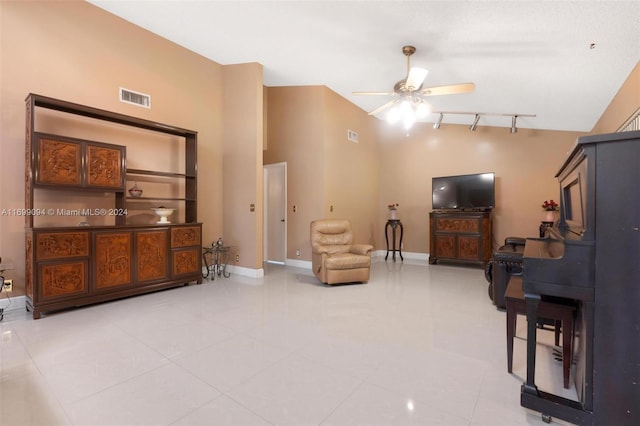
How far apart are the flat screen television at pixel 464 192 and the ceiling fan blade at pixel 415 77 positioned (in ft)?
10.6

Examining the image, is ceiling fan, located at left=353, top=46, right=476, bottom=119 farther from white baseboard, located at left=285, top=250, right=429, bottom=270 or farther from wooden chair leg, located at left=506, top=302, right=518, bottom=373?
white baseboard, located at left=285, top=250, right=429, bottom=270

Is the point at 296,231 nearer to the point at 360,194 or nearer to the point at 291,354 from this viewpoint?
the point at 360,194

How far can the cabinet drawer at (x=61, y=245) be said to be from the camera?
3076 millimetres

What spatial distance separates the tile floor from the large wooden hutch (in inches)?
11.9

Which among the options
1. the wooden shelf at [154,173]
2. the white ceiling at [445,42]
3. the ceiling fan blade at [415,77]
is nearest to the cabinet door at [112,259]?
the wooden shelf at [154,173]

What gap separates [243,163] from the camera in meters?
5.16

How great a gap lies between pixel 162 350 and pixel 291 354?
3.49ft

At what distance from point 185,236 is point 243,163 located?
159cm

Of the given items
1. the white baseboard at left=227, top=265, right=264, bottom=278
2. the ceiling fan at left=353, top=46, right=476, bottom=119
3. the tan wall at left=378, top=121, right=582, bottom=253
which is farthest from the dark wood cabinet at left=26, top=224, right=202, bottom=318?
the tan wall at left=378, top=121, right=582, bottom=253

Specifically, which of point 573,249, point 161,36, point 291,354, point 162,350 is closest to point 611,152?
point 573,249

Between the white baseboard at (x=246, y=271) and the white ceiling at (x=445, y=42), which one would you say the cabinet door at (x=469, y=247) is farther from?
the white baseboard at (x=246, y=271)

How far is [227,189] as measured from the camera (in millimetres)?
5336

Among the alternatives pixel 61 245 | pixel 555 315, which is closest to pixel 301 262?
pixel 61 245

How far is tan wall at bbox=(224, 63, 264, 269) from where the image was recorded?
5047mm
